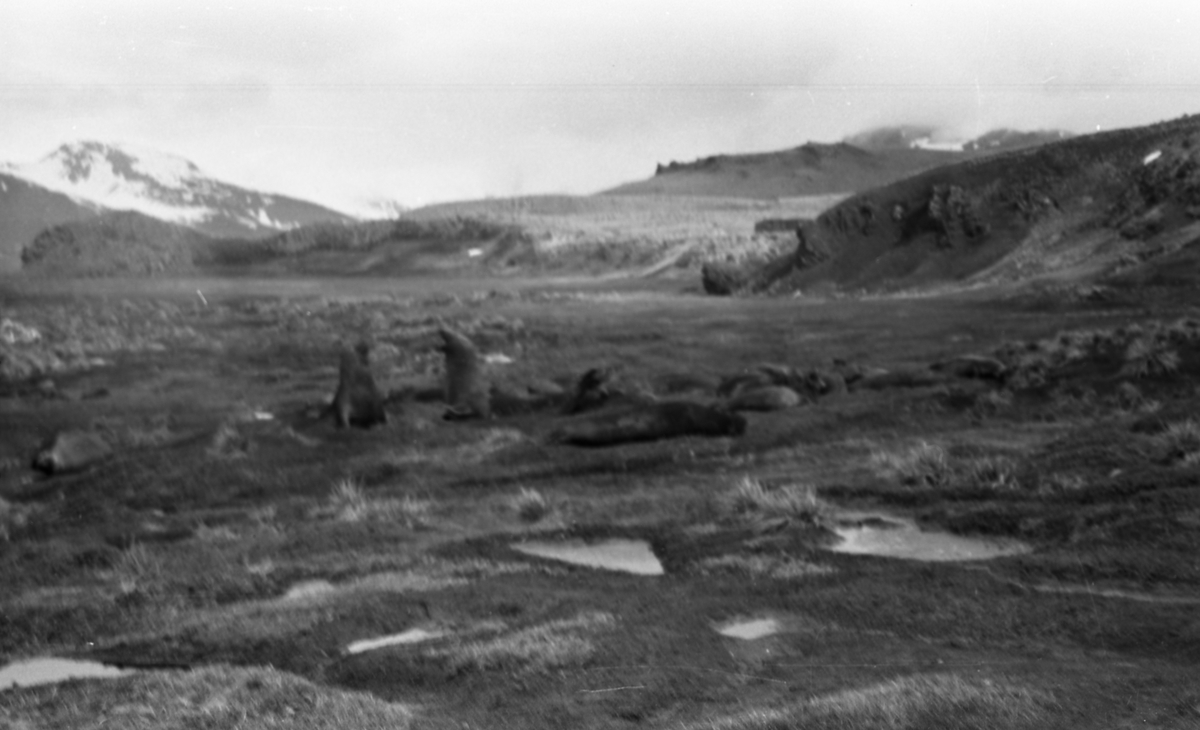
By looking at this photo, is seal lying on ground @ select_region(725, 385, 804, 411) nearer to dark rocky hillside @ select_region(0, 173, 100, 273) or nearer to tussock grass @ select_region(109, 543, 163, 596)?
tussock grass @ select_region(109, 543, 163, 596)

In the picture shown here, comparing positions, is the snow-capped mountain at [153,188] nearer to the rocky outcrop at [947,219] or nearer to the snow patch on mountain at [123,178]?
the snow patch on mountain at [123,178]

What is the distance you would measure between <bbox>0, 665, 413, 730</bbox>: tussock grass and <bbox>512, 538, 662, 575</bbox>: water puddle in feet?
11.2

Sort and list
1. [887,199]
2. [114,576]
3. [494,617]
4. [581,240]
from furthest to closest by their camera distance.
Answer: [581,240]
[887,199]
[114,576]
[494,617]

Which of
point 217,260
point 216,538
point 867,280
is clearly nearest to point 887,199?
point 867,280

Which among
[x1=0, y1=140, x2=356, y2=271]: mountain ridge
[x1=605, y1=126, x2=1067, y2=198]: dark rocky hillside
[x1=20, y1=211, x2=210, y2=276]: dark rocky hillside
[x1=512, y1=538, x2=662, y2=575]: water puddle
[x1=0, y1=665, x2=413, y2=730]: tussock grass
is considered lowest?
[x1=512, y1=538, x2=662, y2=575]: water puddle

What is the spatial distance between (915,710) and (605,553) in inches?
190

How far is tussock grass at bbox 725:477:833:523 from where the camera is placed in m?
9.59

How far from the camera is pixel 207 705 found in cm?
551

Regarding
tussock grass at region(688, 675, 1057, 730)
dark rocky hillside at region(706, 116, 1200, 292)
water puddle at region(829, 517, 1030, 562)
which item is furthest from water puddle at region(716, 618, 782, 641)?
dark rocky hillside at region(706, 116, 1200, 292)

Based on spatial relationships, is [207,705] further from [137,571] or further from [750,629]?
[137,571]

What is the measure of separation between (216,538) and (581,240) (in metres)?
64.5

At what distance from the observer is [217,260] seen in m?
29.3

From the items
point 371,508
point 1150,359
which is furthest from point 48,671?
point 1150,359

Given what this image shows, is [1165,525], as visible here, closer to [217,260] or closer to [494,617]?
[494,617]
